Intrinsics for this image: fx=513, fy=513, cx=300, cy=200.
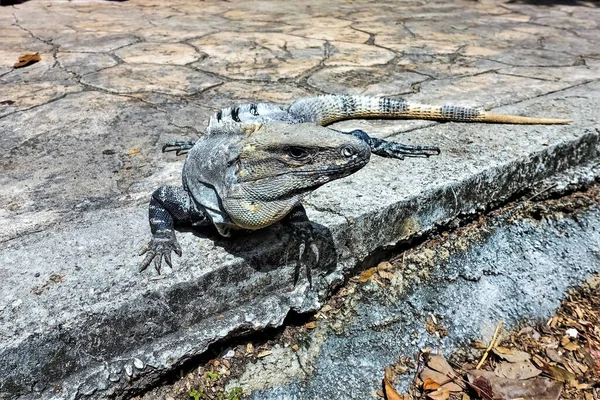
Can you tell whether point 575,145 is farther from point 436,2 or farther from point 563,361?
point 436,2

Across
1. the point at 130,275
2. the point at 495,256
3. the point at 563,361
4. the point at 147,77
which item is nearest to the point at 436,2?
the point at 147,77

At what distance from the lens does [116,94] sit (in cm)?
402

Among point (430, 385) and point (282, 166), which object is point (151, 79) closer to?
point (282, 166)

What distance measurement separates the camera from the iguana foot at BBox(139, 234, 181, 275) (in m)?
1.99

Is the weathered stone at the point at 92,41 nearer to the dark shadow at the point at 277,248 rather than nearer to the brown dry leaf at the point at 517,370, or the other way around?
the dark shadow at the point at 277,248

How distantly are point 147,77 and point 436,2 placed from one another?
19.5 feet

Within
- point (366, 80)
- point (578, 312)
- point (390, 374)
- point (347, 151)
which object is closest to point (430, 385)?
point (390, 374)

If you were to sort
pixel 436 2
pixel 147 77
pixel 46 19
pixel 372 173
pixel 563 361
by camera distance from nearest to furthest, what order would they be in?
1. pixel 563 361
2. pixel 372 173
3. pixel 147 77
4. pixel 46 19
5. pixel 436 2

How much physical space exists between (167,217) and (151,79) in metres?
2.61

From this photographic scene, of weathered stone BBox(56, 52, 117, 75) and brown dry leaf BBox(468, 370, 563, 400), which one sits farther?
weathered stone BBox(56, 52, 117, 75)

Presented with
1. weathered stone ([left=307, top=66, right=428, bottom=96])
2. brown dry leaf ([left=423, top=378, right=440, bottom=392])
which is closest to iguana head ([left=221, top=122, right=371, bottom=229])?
brown dry leaf ([left=423, top=378, right=440, bottom=392])

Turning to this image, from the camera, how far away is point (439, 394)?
218cm

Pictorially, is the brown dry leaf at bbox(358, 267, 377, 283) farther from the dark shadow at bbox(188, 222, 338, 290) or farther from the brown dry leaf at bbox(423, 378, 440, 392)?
the brown dry leaf at bbox(423, 378, 440, 392)

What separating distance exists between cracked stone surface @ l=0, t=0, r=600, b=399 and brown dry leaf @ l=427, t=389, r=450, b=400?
2.03 ft
